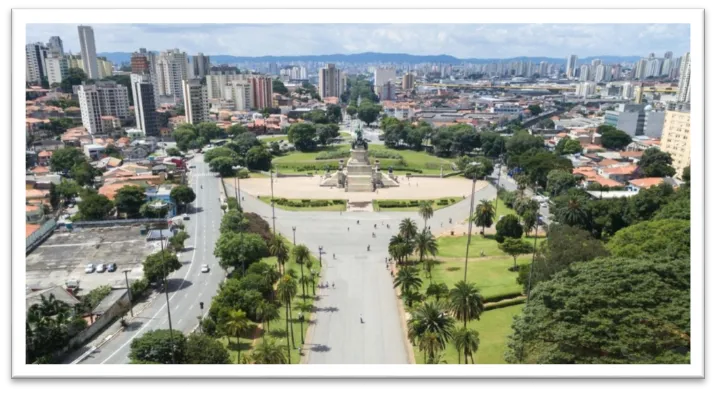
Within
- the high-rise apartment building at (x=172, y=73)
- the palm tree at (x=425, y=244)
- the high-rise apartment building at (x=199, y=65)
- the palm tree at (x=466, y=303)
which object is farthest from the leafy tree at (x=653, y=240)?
the high-rise apartment building at (x=199, y=65)

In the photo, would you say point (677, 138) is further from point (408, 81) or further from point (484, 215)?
point (408, 81)

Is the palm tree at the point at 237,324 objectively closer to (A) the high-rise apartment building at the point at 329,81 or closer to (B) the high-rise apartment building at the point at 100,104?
(B) the high-rise apartment building at the point at 100,104

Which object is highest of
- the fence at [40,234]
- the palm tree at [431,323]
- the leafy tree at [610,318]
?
the leafy tree at [610,318]

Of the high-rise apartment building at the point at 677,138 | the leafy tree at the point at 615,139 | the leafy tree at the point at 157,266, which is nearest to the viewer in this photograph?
the leafy tree at the point at 157,266

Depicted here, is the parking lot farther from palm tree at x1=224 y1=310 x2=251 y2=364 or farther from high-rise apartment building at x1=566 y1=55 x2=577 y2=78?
high-rise apartment building at x1=566 y1=55 x2=577 y2=78

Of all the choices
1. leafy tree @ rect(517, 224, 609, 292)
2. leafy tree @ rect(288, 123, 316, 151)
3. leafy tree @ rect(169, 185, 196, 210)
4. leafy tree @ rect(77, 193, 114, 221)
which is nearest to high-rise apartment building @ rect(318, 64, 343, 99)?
leafy tree @ rect(288, 123, 316, 151)

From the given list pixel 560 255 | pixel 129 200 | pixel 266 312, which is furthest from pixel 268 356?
pixel 129 200
